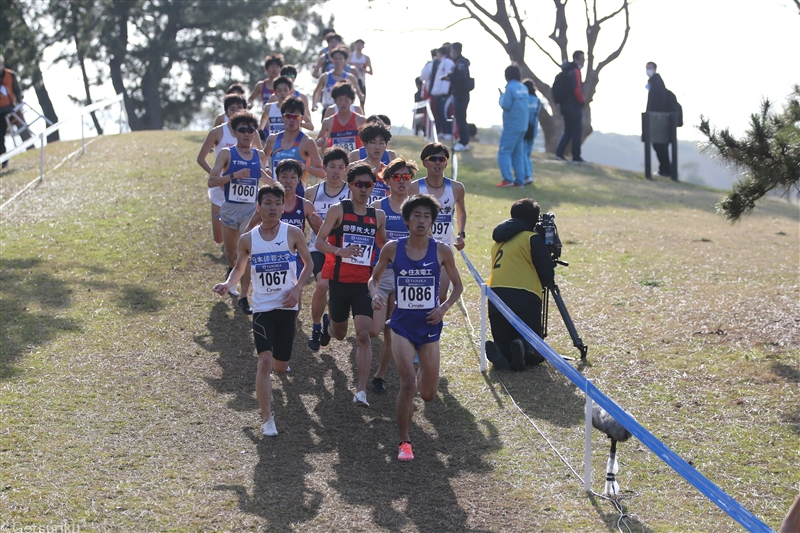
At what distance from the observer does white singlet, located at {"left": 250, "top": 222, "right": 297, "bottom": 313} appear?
7531 millimetres

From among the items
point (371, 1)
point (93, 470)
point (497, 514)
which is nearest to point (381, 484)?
point (497, 514)

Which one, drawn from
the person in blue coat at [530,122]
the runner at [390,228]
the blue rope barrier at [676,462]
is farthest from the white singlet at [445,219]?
the person in blue coat at [530,122]

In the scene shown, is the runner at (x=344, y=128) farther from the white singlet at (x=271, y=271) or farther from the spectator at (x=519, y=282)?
the white singlet at (x=271, y=271)

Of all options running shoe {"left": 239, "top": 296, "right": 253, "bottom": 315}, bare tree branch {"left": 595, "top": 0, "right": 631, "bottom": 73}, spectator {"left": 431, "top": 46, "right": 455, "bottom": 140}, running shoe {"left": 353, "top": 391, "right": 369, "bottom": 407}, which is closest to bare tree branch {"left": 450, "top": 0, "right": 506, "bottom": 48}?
bare tree branch {"left": 595, "top": 0, "right": 631, "bottom": 73}

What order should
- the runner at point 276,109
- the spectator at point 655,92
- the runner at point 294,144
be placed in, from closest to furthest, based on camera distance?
the runner at point 294,144 → the runner at point 276,109 → the spectator at point 655,92

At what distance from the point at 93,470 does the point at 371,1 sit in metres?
29.1

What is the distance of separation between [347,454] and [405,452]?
485mm

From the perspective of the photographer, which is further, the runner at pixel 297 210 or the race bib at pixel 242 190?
the race bib at pixel 242 190

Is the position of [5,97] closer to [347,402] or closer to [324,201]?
[324,201]

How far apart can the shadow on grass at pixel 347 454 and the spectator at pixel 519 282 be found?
728 millimetres

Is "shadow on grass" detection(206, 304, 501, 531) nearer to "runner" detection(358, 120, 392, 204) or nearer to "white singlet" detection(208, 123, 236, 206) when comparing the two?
"runner" detection(358, 120, 392, 204)

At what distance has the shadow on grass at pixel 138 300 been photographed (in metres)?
11.0

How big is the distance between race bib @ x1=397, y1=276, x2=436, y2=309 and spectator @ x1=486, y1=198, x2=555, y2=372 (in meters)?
2.19

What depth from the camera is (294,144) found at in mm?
11055
